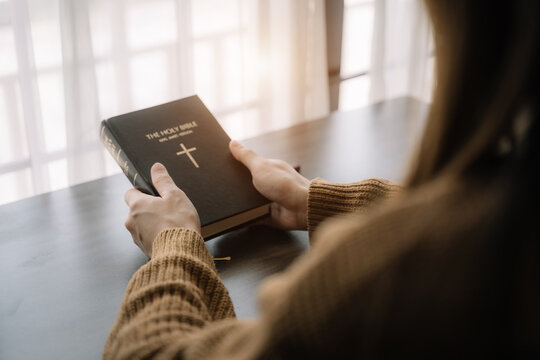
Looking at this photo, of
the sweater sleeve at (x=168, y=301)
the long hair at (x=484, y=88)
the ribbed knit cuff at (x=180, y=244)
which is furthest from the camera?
the ribbed knit cuff at (x=180, y=244)

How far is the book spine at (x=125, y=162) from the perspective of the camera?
952 millimetres

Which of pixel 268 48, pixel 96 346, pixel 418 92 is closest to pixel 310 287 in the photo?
pixel 96 346

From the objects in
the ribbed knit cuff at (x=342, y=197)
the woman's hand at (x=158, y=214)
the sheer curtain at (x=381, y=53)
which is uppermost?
the sheer curtain at (x=381, y=53)

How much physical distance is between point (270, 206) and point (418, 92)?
1.75 meters

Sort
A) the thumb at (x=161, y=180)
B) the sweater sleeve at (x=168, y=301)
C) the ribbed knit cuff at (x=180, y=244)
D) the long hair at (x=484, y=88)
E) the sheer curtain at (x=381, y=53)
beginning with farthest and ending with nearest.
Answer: the sheer curtain at (x=381, y=53)
the thumb at (x=161, y=180)
the ribbed knit cuff at (x=180, y=244)
the sweater sleeve at (x=168, y=301)
the long hair at (x=484, y=88)

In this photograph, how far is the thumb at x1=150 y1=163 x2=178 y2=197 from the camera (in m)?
0.92

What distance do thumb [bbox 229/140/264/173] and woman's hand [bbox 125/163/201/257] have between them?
0.15 m

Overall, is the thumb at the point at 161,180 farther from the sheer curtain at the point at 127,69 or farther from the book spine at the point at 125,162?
the sheer curtain at the point at 127,69

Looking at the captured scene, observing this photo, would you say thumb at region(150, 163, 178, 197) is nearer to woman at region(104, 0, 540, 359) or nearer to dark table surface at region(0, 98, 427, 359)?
dark table surface at region(0, 98, 427, 359)

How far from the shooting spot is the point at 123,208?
3.45 feet

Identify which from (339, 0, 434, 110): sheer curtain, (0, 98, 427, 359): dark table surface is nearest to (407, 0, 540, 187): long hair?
(0, 98, 427, 359): dark table surface

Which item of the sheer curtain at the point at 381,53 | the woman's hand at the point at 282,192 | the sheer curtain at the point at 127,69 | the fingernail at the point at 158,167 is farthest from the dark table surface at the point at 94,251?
the sheer curtain at the point at 381,53

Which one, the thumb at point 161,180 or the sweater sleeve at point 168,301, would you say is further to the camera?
the thumb at point 161,180

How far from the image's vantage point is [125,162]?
98cm
